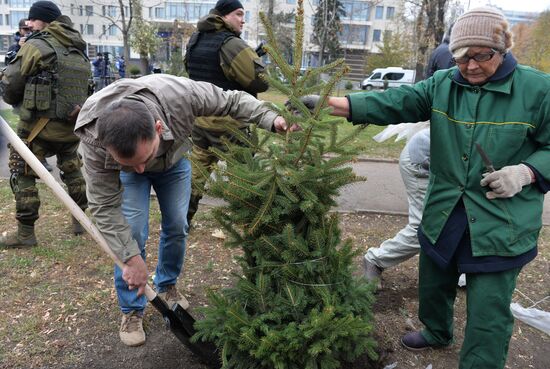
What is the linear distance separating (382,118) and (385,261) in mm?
1451

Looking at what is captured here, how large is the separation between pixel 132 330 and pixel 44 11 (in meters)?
2.99

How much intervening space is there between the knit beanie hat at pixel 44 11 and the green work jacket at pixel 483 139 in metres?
3.20

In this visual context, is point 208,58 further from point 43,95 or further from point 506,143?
point 506,143

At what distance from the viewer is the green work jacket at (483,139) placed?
212 cm

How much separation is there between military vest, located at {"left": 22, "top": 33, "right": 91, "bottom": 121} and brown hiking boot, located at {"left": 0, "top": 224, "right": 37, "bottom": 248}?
1.06 m

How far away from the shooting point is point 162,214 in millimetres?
3104

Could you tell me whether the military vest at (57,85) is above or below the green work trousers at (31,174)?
above

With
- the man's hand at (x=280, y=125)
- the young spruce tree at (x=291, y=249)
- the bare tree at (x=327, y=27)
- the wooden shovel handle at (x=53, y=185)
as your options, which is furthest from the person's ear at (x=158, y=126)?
the bare tree at (x=327, y=27)

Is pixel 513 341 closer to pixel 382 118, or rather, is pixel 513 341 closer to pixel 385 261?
pixel 385 261

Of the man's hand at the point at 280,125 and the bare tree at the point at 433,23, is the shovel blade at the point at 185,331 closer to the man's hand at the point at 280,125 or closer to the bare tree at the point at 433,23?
the man's hand at the point at 280,125

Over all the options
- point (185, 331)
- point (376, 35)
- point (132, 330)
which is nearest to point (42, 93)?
point (132, 330)

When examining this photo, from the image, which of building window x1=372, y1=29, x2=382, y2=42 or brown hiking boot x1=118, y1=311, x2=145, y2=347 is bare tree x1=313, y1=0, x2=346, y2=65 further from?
brown hiking boot x1=118, y1=311, x2=145, y2=347

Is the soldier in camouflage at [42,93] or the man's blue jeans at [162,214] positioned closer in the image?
the man's blue jeans at [162,214]

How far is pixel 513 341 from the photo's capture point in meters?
3.20
